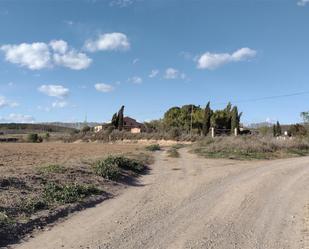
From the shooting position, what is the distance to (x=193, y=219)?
432 inches

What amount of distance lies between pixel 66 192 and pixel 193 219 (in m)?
3.88


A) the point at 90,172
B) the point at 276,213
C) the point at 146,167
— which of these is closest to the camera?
the point at 276,213

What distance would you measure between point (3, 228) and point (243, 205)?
22.5 ft

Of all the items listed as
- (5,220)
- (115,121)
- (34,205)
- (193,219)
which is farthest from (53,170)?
(115,121)

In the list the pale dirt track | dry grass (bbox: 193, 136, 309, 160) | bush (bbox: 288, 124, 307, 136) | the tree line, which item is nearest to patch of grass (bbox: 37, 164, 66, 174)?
the pale dirt track

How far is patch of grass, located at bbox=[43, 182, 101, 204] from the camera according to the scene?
40.2 ft

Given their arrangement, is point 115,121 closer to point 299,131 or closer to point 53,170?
point 299,131

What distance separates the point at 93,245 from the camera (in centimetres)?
847

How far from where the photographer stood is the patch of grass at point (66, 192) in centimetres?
1226

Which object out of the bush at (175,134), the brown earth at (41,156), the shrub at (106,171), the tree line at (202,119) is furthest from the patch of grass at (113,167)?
the tree line at (202,119)

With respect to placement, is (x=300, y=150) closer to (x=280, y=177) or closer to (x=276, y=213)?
(x=280, y=177)

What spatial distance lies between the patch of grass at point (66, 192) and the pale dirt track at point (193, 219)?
0.78 m

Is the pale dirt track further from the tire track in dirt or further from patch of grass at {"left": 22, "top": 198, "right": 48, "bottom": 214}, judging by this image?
patch of grass at {"left": 22, "top": 198, "right": 48, "bottom": 214}

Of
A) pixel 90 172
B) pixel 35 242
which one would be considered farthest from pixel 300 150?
pixel 35 242
